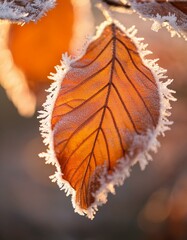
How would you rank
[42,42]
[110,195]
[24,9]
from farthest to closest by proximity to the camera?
[110,195]
[42,42]
[24,9]

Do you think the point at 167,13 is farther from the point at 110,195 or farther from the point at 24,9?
the point at 110,195

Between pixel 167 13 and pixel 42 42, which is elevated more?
pixel 167 13

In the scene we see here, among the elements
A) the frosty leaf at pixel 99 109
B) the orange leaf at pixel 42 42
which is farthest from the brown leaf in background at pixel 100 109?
the orange leaf at pixel 42 42

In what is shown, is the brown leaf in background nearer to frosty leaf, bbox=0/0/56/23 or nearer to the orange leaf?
frosty leaf, bbox=0/0/56/23

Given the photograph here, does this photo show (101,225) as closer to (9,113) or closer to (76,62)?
(9,113)

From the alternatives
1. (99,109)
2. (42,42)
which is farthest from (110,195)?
(99,109)

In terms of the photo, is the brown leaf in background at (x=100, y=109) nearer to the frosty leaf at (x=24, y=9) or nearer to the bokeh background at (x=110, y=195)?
the frosty leaf at (x=24, y=9)

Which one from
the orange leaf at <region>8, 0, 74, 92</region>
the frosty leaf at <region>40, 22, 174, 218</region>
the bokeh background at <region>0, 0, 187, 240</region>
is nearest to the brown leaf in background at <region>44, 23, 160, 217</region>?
the frosty leaf at <region>40, 22, 174, 218</region>

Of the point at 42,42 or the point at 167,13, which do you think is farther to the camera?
the point at 42,42

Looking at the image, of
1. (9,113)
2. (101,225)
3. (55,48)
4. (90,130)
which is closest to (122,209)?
(101,225)
